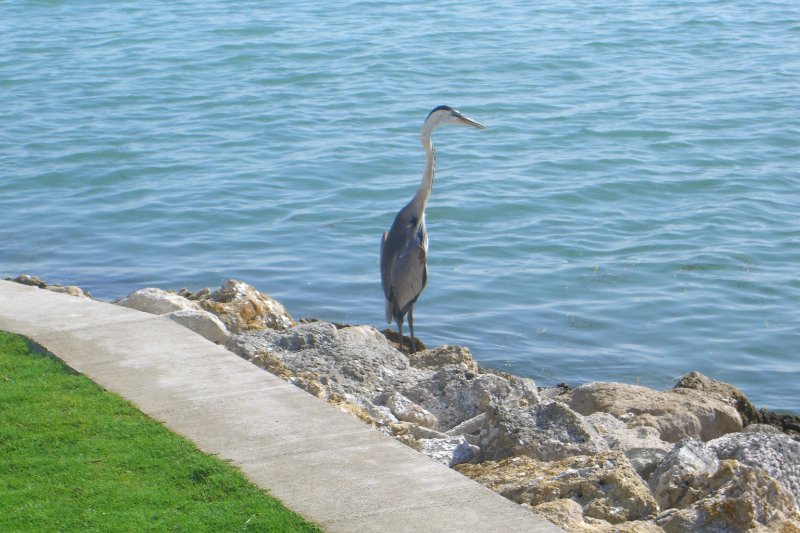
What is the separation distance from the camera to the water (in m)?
12.6

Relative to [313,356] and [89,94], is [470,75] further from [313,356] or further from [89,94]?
[313,356]

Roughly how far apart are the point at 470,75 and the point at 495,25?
5.04 meters

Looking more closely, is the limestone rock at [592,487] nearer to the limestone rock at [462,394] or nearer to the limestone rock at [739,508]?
the limestone rock at [739,508]

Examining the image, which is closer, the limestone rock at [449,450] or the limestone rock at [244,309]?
the limestone rock at [449,450]

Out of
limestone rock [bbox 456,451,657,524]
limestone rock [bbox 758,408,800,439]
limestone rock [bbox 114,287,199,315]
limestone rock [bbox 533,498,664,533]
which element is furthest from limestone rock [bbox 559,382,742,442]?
limestone rock [bbox 114,287,199,315]

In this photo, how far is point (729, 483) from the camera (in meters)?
5.78

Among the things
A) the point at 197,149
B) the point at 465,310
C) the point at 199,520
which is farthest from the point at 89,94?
the point at 199,520

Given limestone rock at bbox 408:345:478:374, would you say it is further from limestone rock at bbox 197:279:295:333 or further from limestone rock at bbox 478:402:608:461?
limestone rock at bbox 478:402:608:461

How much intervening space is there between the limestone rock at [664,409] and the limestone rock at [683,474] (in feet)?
5.29

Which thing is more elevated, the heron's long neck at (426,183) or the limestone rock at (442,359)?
the heron's long neck at (426,183)

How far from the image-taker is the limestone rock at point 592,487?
18.8ft

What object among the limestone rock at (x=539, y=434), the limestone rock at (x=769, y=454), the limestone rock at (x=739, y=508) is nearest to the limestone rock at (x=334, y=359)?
the limestone rock at (x=539, y=434)

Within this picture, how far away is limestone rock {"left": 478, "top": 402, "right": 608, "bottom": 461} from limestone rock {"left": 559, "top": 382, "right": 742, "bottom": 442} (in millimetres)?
1304

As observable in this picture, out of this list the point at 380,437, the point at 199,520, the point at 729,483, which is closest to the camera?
the point at 199,520
